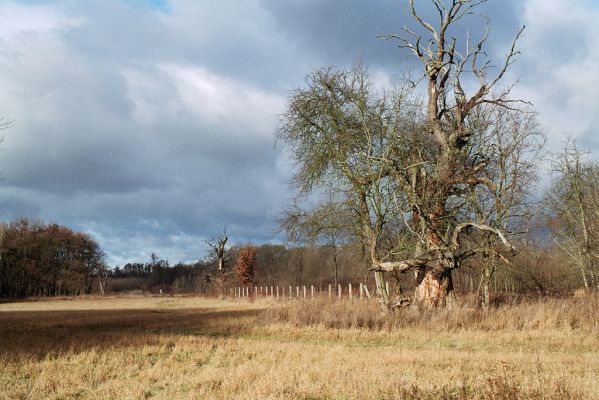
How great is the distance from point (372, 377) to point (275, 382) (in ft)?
5.22

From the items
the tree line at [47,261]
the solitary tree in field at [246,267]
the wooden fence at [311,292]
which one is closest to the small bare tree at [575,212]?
the wooden fence at [311,292]

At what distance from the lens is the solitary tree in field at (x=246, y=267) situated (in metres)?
78.3

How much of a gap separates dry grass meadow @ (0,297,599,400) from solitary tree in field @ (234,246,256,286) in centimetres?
6058

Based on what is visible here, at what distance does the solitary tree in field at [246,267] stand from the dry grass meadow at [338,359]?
199 feet

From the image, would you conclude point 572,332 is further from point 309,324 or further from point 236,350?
point 236,350

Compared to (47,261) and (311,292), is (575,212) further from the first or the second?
(47,261)

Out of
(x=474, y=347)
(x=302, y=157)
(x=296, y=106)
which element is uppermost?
(x=296, y=106)

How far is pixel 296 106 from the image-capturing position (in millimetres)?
21500

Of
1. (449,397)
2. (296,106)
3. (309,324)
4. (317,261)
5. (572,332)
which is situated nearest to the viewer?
(449,397)

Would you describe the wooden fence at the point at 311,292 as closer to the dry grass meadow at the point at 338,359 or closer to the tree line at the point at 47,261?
the dry grass meadow at the point at 338,359

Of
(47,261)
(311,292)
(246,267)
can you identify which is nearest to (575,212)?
(311,292)

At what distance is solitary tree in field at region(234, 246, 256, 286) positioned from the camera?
78.3 metres

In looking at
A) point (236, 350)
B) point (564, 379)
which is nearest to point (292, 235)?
point (236, 350)

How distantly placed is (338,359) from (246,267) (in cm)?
7025
